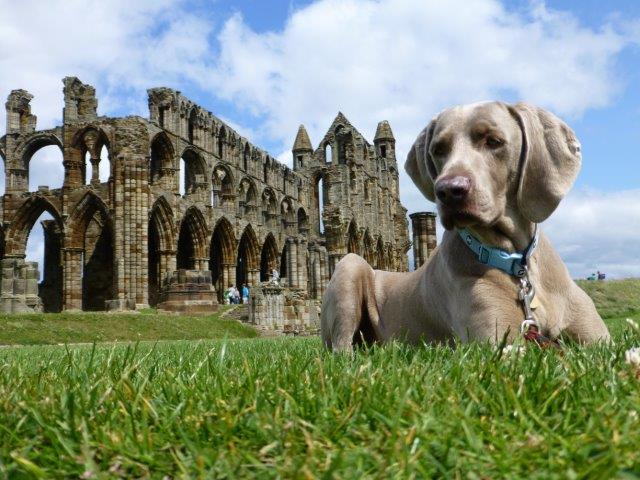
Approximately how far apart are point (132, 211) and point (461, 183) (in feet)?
81.7

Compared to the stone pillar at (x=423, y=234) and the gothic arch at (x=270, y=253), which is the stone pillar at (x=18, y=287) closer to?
the gothic arch at (x=270, y=253)

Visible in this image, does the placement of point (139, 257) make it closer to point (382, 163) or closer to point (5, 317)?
point (5, 317)

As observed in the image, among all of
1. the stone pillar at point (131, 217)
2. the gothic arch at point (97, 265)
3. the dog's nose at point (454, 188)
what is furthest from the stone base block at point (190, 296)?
the dog's nose at point (454, 188)

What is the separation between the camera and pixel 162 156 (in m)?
30.4

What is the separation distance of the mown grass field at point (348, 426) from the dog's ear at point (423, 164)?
1.20m

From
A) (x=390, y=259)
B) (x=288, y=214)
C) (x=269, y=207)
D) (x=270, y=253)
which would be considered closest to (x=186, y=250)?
(x=270, y=253)

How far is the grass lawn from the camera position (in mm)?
13477

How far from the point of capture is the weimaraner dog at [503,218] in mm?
2439

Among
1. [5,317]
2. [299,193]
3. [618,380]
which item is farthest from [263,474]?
[299,193]

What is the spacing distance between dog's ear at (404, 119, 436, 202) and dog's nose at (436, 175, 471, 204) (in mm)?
475

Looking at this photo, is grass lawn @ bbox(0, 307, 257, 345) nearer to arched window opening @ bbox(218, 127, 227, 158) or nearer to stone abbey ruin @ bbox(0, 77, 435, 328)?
stone abbey ruin @ bbox(0, 77, 435, 328)

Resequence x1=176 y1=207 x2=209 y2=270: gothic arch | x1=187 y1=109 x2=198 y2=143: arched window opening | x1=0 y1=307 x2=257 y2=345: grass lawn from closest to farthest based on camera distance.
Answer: x1=0 y1=307 x2=257 y2=345: grass lawn < x1=176 y1=207 x2=209 y2=270: gothic arch < x1=187 y1=109 x2=198 y2=143: arched window opening

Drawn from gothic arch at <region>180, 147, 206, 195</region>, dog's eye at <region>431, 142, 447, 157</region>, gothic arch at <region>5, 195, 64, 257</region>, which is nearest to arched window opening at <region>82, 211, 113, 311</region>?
gothic arch at <region>5, 195, 64, 257</region>

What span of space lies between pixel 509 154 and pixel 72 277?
27220 millimetres
